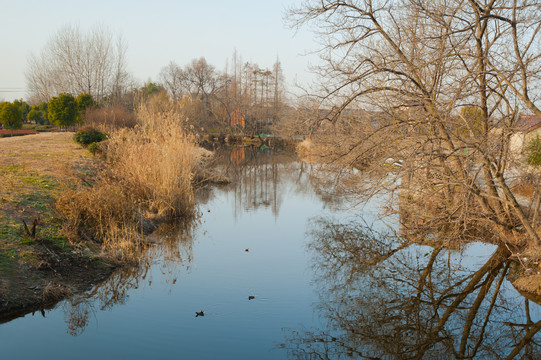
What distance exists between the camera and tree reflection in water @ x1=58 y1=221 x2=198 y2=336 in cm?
582

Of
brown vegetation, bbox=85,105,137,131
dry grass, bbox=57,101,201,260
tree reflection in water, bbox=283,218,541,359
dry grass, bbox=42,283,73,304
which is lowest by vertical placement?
tree reflection in water, bbox=283,218,541,359

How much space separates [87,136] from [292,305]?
14.5m

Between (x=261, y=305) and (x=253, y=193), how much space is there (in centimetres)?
1001

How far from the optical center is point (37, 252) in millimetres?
6578

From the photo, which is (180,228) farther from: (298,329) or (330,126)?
(298,329)

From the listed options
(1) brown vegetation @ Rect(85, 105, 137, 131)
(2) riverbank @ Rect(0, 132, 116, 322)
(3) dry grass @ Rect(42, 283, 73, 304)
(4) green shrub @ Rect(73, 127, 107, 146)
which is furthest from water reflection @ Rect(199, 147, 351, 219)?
(4) green shrub @ Rect(73, 127, 107, 146)

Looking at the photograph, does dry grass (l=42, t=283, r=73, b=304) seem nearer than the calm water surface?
No

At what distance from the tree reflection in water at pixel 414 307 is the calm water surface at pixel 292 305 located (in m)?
0.02

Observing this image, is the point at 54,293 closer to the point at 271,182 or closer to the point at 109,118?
the point at 271,182

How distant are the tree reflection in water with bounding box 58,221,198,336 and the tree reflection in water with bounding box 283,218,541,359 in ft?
8.25

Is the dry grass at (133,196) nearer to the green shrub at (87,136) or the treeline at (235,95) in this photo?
the green shrub at (87,136)

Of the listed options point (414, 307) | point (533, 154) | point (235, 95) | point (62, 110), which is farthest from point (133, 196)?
point (235, 95)

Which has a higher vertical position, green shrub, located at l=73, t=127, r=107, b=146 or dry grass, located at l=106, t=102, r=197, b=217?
green shrub, located at l=73, t=127, r=107, b=146

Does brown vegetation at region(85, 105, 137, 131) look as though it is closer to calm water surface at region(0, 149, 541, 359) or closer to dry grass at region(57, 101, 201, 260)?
dry grass at region(57, 101, 201, 260)
